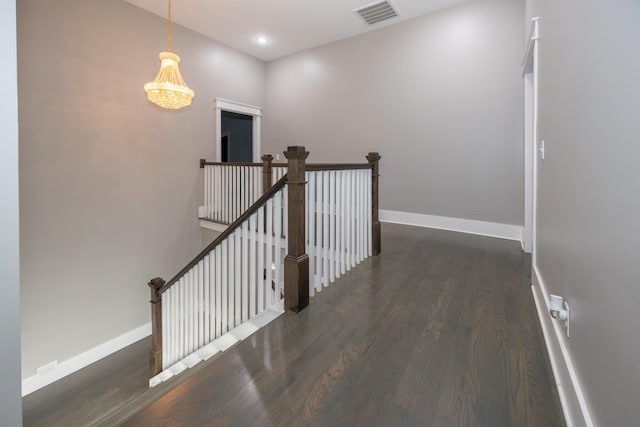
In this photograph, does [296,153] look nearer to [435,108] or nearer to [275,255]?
[275,255]

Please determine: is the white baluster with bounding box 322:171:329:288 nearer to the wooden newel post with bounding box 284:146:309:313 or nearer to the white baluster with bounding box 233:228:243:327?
the wooden newel post with bounding box 284:146:309:313

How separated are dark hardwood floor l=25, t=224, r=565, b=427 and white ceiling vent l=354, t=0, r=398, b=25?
3.86 m

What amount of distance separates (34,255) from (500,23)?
6.36 meters

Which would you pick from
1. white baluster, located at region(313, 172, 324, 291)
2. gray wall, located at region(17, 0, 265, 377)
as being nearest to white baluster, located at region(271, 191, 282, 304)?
white baluster, located at region(313, 172, 324, 291)

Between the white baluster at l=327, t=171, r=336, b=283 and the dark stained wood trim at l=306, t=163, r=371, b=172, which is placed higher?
the dark stained wood trim at l=306, t=163, r=371, b=172

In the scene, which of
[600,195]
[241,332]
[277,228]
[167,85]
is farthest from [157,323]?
[600,195]

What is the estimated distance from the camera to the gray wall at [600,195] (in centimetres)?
80

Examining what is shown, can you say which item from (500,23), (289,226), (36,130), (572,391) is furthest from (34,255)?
(500,23)

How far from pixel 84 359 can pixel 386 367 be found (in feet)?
14.3

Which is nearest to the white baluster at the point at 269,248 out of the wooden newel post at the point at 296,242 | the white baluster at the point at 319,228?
the wooden newel post at the point at 296,242

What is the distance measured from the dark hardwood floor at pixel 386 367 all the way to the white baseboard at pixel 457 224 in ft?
5.35

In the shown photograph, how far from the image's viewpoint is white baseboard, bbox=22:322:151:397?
3.52m

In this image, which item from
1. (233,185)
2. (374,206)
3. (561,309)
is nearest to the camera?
(561,309)

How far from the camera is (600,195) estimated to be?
1017 millimetres
